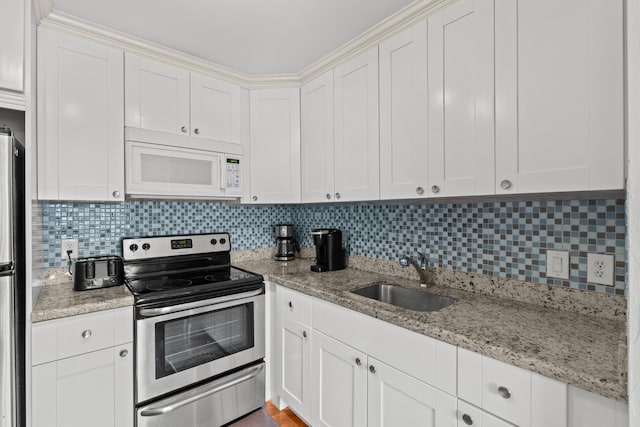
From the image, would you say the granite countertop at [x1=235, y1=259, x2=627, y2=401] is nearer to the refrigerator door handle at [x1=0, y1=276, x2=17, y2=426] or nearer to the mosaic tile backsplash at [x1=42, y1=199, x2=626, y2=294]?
the mosaic tile backsplash at [x1=42, y1=199, x2=626, y2=294]

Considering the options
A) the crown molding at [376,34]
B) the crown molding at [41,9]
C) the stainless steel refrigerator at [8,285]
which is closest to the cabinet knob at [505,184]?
the crown molding at [376,34]

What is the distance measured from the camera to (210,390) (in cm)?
177

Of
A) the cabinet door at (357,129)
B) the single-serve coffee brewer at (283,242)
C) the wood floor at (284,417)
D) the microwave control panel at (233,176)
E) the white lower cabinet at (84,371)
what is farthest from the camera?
the single-serve coffee brewer at (283,242)

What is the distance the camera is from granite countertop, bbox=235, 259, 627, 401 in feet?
2.76

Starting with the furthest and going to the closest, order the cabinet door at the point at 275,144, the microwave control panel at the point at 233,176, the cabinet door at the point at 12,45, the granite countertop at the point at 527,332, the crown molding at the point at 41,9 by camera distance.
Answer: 1. the cabinet door at the point at 275,144
2. the microwave control panel at the point at 233,176
3. the crown molding at the point at 41,9
4. the cabinet door at the point at 12,45
5. the granite countertop at the point at 527,332

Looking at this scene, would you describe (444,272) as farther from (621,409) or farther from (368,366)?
(621,409)

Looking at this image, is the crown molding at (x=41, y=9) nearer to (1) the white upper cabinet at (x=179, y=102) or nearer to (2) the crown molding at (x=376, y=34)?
(1) the white upper cabinet at (x=179, y=102)

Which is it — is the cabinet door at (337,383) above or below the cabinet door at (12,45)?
below

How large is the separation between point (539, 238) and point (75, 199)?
2.32 m

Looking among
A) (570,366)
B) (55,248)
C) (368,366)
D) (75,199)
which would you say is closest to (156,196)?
(75,199)

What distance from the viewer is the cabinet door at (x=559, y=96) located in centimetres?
99

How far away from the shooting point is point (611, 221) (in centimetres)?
122

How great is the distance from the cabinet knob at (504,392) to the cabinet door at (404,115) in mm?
844

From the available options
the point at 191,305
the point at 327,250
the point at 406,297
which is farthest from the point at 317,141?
the point at 191,305
